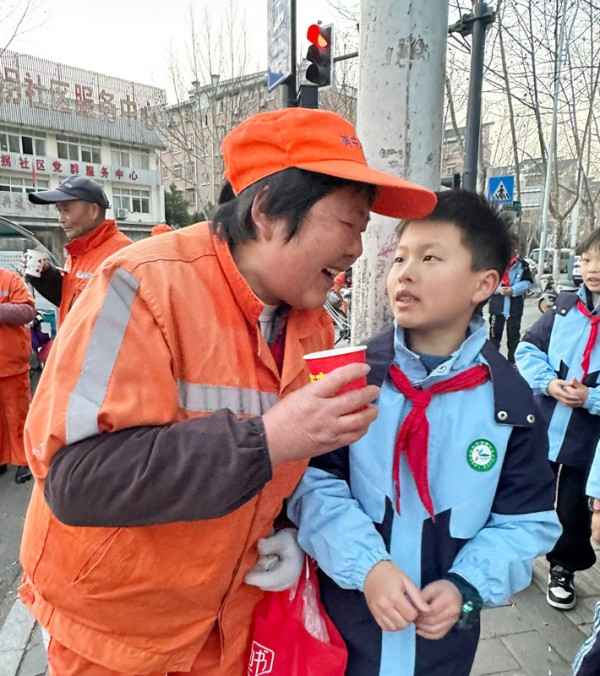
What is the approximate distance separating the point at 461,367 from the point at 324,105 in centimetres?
1777

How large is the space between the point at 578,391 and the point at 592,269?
1.98ft

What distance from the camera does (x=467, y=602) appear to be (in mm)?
1253

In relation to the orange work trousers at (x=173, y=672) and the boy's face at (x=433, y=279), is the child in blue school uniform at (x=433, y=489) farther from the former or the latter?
the orange work trousers at (x=173, y=672)

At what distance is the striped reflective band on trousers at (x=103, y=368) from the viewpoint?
93cm

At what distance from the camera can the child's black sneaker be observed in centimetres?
264

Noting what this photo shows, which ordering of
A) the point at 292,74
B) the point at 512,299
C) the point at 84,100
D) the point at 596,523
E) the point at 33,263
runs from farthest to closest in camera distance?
the point at 84,100 < the point at 512,299 < the point at 292,74 < the point at 33,263 < the point at 596,523

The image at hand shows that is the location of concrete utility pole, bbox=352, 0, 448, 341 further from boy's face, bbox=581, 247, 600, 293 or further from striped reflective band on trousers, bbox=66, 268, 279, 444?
striped reflective band on trousers, bbox=66, 268, 279, 444

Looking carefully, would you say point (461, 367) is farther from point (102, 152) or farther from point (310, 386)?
point (102, 152)

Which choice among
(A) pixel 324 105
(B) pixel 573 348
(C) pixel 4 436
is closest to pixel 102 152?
(A) pixel 324 105

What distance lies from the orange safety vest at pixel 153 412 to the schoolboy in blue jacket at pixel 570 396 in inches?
70.1

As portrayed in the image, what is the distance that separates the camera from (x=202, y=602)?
1218 millimetres

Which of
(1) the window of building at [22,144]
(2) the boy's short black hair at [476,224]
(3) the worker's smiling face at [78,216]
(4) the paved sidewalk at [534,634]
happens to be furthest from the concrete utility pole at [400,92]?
(1) the window of building at [22,144]

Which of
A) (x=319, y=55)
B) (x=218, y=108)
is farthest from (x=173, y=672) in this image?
(x=218, y=108)

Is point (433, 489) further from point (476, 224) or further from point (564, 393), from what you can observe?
point (564, 393)
